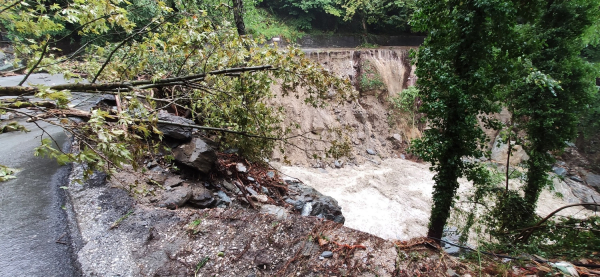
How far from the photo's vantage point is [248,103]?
5.07m

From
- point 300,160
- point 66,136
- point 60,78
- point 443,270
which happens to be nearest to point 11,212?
point 66,136

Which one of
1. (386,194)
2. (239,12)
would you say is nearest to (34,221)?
(239,12)

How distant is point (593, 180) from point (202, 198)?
67.7 feet

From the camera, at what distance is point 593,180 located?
48.9 feet

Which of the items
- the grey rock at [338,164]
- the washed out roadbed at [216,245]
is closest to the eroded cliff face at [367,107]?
the grey rock at [338,164]

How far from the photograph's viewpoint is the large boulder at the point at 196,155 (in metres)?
5.25

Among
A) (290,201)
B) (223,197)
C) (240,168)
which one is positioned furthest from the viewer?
(290,201)

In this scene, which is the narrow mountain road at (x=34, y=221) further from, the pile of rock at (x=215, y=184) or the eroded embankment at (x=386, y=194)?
the eroded embankment at (x=386, y=194)

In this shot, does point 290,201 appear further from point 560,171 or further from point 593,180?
point 593,180

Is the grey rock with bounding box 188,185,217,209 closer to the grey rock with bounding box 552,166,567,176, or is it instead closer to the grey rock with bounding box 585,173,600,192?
the grey rock with bounding box 552,166,567,176

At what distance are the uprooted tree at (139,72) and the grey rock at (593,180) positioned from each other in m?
18.4

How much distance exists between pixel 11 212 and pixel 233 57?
11.5ft

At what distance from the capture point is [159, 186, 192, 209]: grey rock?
14.0ft

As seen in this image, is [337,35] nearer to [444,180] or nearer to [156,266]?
[444,180]
